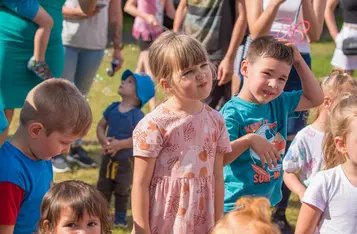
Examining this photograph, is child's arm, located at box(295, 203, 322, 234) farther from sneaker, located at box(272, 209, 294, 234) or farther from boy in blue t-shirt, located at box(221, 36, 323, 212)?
sneaker, located at box(272, 209, 294, 234)

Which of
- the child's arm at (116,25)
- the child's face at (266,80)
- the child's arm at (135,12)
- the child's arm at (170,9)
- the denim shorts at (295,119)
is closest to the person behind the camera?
the child's face at (266,80)

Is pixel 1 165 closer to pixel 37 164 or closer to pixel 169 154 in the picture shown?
pixel 37 164

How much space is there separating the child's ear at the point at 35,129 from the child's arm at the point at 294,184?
4.84ft

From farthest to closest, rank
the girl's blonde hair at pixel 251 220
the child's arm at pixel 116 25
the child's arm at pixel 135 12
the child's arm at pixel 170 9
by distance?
the child's arm at pixel 170 9 < the child's arm at pixel 135 12 < the child's arm at pixel 116 25 < the girl's blonde hair at pixel 251 220

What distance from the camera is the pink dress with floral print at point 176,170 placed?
3.17 m

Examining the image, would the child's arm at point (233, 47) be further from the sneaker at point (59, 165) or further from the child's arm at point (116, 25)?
the sneaker at point (59, 165)

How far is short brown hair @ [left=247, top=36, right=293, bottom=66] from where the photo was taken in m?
3.64

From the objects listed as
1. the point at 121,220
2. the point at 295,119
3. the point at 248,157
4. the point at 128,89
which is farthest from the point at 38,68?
the point at 248,157

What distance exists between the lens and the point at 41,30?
515 cm

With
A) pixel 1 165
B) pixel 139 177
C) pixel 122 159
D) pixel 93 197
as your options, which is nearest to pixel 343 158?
pixel 139 177

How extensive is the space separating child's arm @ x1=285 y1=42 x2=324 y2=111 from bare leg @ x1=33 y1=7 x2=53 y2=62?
6.77ft

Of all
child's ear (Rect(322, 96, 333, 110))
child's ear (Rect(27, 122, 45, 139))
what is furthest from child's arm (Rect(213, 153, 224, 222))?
child's ear (Rect(322, 96, 333, 110))

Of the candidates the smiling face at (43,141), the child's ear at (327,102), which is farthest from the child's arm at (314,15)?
the smiling face at (43,141)

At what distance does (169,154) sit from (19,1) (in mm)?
2345
